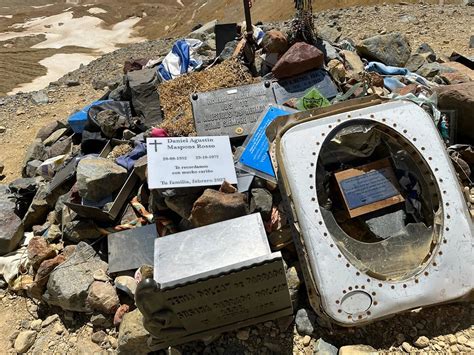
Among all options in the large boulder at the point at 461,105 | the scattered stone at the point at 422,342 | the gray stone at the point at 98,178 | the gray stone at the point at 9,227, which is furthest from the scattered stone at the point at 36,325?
the large boulder at the point at 461,105

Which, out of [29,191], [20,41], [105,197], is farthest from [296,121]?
[20,41]

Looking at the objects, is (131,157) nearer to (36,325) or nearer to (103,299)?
(103,299)

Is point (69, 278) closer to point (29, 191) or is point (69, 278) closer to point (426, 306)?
point (29, 191)

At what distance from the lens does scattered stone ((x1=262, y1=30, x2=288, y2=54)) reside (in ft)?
16.1

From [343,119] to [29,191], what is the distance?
3.87m

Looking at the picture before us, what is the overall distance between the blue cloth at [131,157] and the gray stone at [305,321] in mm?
2241

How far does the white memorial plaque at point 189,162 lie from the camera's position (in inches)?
138

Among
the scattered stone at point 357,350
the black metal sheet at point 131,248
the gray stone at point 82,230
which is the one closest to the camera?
the scattered stone at point 357,350

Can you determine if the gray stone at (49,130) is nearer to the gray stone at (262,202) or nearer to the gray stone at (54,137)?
the gray stone at (54,137)

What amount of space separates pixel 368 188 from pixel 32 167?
14.8 feet

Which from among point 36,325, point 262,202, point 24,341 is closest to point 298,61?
point 262,202

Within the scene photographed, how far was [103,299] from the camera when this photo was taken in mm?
3424

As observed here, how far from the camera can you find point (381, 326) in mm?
2939

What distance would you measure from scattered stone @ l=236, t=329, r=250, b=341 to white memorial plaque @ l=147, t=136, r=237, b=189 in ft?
4.03
